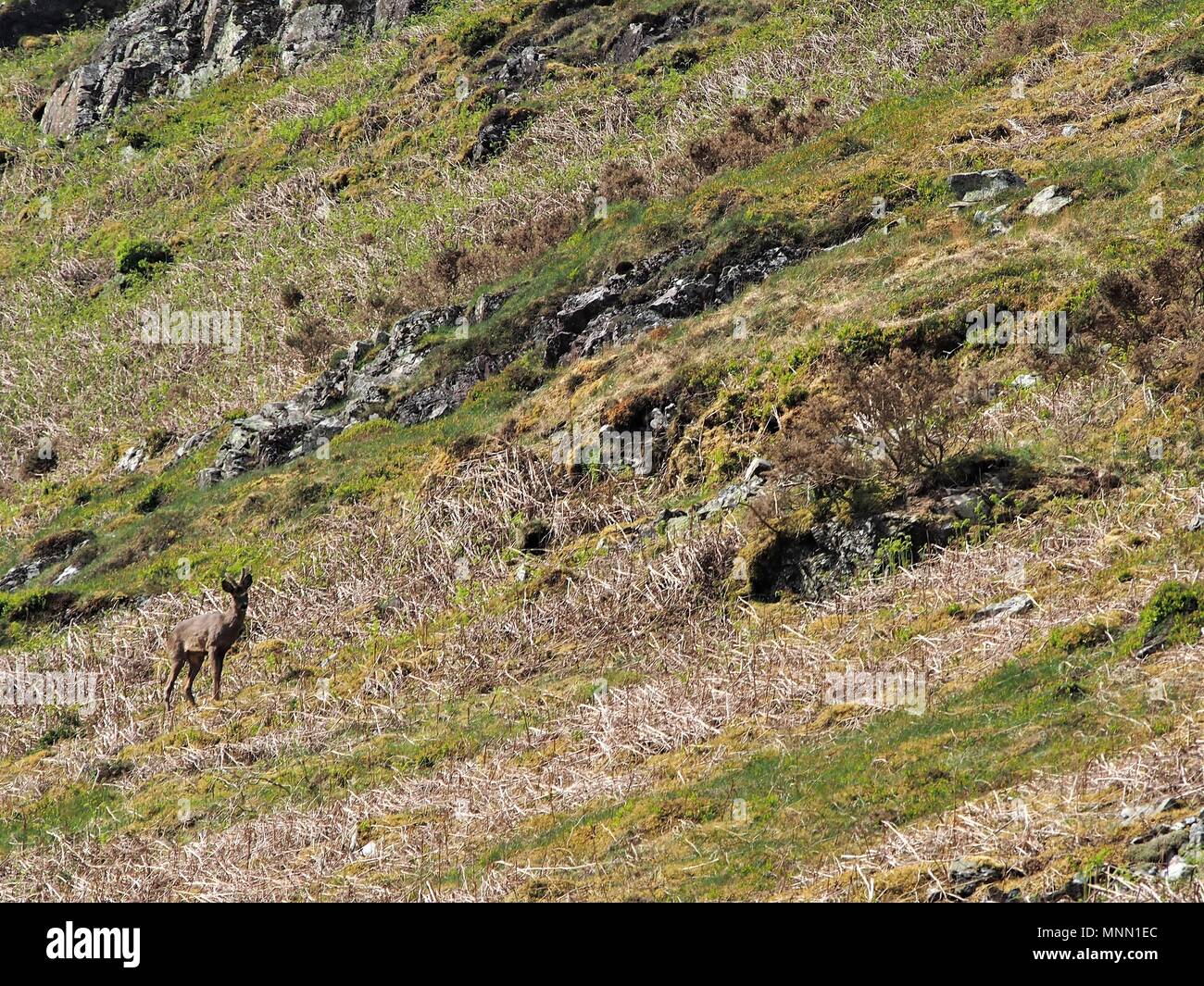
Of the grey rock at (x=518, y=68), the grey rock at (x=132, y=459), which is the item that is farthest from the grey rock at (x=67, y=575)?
the grey rock at (x=518, y=68)

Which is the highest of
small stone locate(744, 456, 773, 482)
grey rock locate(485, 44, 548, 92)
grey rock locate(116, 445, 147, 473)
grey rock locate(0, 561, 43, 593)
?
grey rock locate(485, 44, 548, 92)

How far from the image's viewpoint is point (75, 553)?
2878cm

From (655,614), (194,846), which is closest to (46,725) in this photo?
(194,846)

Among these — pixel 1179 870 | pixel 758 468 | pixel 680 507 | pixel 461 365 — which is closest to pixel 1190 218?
pixel 758 468

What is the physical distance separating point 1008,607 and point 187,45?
51591mm

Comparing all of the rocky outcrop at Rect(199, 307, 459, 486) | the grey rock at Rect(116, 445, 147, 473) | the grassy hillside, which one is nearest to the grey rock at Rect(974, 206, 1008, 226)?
the grassy hillside

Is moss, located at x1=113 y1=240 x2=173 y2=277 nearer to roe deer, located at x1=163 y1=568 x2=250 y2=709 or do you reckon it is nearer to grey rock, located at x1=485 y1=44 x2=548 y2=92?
grey rock, located at x1=485 y1=44 x2=548 y2=92

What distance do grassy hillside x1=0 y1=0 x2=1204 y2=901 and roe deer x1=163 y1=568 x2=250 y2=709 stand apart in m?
0.54

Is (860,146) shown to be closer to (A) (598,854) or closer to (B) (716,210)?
(B) (716,210)

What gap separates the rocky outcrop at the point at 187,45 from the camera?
5334 centimetres

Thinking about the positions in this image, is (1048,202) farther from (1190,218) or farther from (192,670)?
(192,670)

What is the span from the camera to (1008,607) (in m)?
13.6

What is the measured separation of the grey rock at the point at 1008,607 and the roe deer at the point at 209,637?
10.6 m

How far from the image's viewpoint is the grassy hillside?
11273 millimetres
